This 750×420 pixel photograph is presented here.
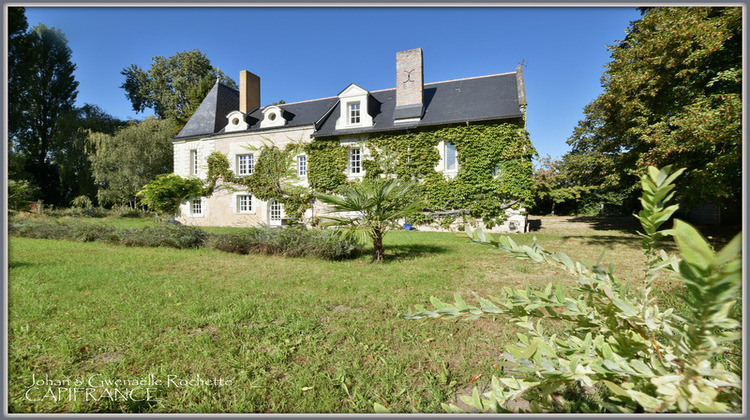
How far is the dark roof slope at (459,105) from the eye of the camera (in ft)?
43.4

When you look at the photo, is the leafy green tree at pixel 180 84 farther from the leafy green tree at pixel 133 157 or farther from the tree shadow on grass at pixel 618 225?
the tree shadow on grass at pixel 618 225

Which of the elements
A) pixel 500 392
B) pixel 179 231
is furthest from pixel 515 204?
pixel 500 392

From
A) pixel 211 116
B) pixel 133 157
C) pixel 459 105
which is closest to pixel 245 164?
pixel 211 116

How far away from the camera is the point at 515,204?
1264 cm

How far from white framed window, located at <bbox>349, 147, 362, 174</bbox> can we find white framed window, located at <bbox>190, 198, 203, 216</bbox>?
9.58 meters

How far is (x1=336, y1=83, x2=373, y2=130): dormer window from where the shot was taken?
50.0ft

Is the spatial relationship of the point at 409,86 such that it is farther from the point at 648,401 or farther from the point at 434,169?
the point at 648,401

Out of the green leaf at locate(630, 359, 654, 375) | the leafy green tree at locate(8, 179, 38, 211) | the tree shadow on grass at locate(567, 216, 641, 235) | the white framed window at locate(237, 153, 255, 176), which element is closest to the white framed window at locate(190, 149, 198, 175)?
the white framed window at locate(237, 153, 255, 176)

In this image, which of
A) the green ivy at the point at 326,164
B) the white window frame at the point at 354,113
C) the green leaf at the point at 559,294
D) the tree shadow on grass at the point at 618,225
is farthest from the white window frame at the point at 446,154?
the green leaf at the point at 559,294

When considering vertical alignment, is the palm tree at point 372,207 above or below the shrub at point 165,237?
above

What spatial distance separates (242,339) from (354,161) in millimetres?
13080

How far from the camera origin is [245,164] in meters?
17.2

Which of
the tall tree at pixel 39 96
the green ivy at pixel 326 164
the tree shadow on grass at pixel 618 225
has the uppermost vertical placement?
the green ivy at pixel 326 164

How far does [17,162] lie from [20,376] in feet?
4.81
